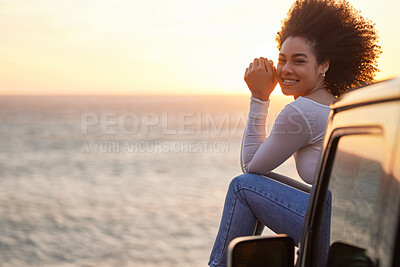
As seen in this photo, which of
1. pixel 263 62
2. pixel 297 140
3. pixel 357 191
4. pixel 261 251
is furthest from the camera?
pixel 263 62

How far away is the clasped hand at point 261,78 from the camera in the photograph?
2826 mm

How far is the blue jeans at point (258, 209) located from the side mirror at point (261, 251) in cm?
63

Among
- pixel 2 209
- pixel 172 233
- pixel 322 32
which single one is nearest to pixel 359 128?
pixel 322 32

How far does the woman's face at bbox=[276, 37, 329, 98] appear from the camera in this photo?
9.09 feet

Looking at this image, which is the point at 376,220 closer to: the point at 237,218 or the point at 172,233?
the point at 237,218

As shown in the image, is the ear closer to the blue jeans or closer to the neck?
the neck

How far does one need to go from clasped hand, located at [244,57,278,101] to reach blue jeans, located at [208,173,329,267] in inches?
25.4

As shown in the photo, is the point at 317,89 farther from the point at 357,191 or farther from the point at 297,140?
the point at 357,191

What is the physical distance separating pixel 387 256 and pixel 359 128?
342 millimetres

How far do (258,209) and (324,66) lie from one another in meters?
1.01

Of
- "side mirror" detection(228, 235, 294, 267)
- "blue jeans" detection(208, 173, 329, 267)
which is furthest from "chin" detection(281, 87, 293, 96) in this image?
"side mirror" detection(228, 235, 294, 267)

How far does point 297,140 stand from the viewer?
2449 millimetres

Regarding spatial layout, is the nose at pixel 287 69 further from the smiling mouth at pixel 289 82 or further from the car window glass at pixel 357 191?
the car window glass at pixel 357 191

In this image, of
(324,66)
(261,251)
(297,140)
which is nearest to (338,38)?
(324,66)
